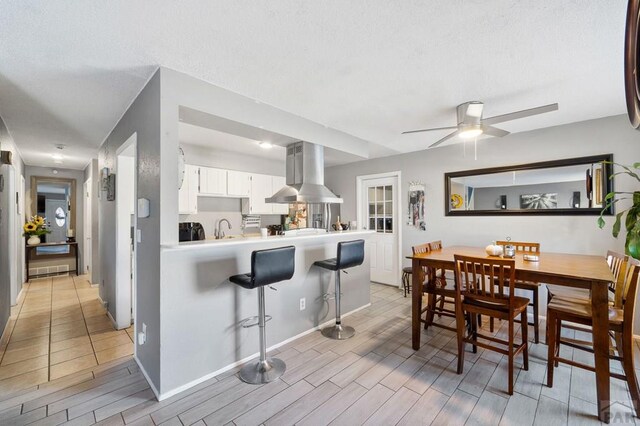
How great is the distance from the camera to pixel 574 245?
129 inches

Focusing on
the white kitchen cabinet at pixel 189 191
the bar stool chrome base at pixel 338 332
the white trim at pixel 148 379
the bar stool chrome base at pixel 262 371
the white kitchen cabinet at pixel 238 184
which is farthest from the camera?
the white kitchen cabinet at pixel 238 184

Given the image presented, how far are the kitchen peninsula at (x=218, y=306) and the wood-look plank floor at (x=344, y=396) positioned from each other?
18 cm

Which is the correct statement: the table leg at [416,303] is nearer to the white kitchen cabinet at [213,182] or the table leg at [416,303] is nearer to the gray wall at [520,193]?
the gray wall at [520,193]

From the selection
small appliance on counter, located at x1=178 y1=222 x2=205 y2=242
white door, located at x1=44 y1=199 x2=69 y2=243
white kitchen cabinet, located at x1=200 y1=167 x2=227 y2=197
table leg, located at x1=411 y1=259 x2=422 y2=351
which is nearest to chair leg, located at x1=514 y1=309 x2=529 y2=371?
table leg, located at x1=411 y1=259 x2=422 y2=351

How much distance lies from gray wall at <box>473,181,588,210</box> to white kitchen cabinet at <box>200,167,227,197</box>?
3870 mm

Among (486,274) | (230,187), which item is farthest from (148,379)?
(230,187)

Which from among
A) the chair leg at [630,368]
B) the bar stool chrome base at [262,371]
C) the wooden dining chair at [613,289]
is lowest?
the bar stool chrome base at [262,371]

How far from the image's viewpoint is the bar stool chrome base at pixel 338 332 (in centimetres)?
294

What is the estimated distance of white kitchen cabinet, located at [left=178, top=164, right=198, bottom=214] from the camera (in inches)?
159

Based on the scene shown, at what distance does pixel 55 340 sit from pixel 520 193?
18.7 ft

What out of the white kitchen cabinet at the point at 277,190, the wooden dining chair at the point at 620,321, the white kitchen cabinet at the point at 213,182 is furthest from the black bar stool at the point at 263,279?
the white kitchen cabinet at the point at 277,190

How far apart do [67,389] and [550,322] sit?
146 inches

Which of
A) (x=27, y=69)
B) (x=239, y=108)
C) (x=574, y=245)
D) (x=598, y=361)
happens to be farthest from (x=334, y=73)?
(x=574, y=245)

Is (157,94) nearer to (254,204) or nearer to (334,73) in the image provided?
(334,73)
